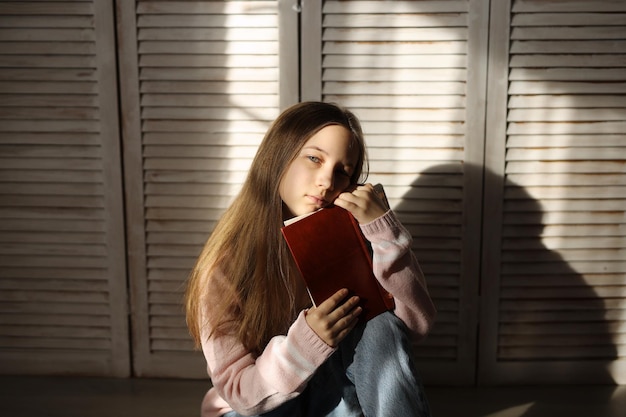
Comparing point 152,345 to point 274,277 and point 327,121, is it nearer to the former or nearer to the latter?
point 274,277

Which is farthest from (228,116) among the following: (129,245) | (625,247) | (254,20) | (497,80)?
(625,247)

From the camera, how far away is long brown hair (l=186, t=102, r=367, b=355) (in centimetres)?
120

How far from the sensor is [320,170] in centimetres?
118

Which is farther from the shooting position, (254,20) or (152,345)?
(152,345)

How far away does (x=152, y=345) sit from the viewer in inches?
69.6

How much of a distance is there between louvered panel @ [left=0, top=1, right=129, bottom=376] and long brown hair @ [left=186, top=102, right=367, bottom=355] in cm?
56

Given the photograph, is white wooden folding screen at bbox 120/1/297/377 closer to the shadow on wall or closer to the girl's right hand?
the shadow on wall

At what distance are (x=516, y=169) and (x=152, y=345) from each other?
1085 mm

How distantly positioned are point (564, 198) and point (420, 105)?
444 mm

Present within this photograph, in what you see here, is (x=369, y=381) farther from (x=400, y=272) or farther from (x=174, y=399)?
(x=174, y=399)

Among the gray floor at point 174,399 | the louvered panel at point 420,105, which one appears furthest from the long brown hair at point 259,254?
the gray floor at point 174,399

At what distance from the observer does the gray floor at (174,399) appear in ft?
5.30

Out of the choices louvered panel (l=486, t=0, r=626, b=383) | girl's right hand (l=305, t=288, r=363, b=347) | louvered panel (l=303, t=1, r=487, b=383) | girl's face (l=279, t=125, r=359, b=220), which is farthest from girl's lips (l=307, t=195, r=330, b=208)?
louvered panel (l=486, t=0, r=626, b=383)

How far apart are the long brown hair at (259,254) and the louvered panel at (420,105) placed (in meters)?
0.38
